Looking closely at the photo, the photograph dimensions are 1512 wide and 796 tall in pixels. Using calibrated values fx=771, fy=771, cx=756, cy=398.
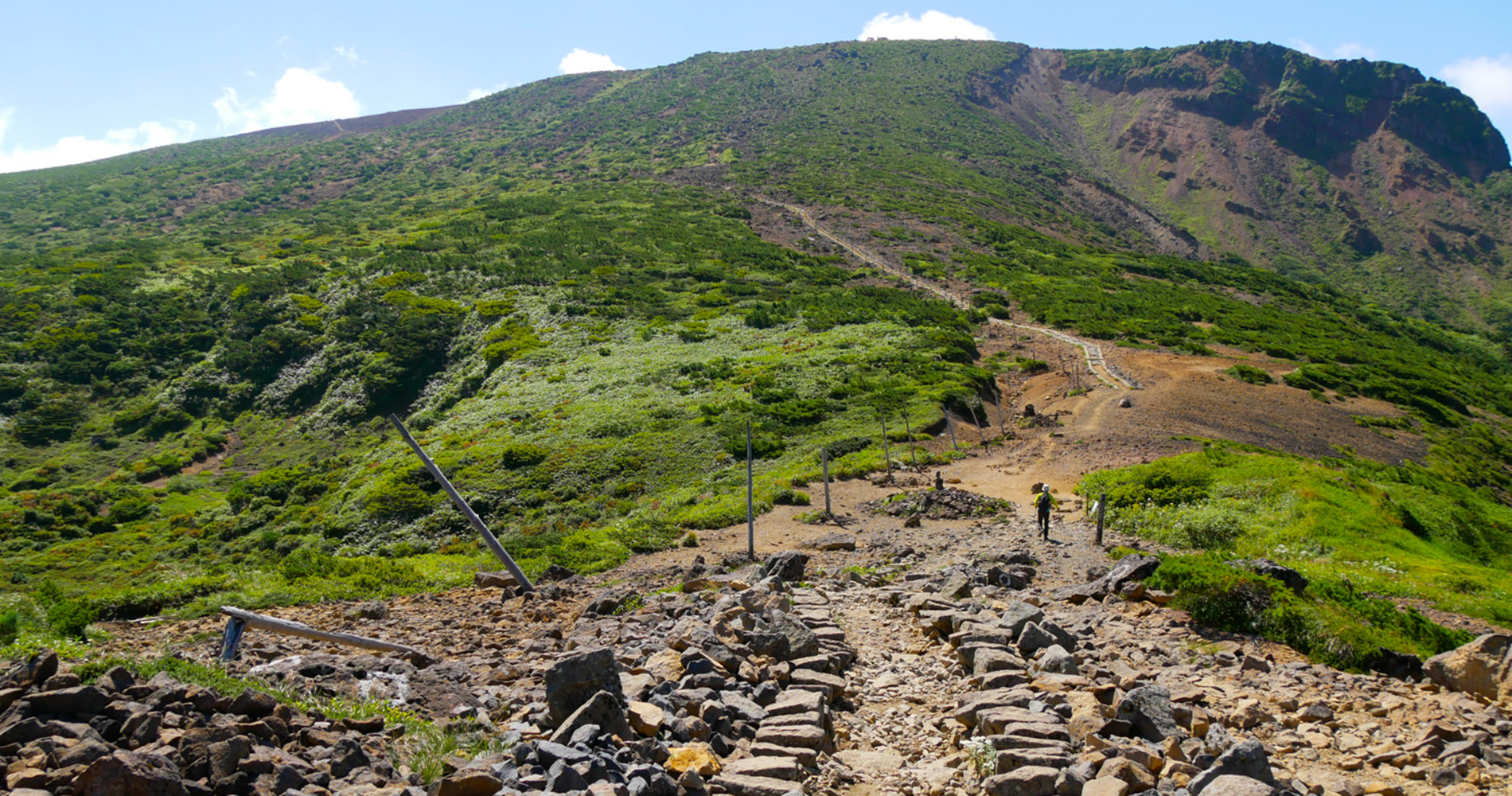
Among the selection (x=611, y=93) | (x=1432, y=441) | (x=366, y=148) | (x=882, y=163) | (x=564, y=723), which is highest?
(x=611, y=93)

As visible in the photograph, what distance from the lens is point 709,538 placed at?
21516 millimetres

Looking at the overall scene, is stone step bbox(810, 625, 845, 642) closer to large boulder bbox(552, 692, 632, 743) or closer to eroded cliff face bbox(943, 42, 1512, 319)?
large boulder bbox(552, 692, 632, 743)

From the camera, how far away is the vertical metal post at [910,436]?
28508 mm

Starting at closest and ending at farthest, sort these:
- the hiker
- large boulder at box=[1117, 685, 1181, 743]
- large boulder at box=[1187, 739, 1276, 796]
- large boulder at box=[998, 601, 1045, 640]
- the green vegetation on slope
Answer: large boulder at box=[1187, 739, 1276, 796] < large boulder at box=[1117, 685, 1181, 743] < the green vegetation on slope < large boulder at box=[998, 601, 1045, 640] < the hiker

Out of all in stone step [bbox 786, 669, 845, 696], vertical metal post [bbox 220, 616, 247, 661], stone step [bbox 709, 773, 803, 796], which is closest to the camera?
stone step [bbox 709, 773, 803, 796]

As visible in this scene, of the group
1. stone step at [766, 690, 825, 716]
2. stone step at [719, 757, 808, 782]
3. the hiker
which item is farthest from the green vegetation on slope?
stone step at [719, 757, 808, 782]

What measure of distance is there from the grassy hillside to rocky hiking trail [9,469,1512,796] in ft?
23.0

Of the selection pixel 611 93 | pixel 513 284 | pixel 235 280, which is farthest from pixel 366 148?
pixel 513 284

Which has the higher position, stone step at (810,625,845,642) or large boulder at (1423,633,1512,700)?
large boulder at (1423,633,1512,700)

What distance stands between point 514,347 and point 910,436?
26752 mm

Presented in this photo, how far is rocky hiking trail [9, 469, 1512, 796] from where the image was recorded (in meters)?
5.25

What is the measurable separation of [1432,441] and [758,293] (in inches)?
1538

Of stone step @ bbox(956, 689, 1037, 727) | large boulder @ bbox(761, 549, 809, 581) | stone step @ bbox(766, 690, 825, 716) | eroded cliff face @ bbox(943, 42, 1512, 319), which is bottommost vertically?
large boulder @ bbox(761, 549, 809, 581)

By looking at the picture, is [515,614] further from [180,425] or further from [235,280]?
[235,280]
